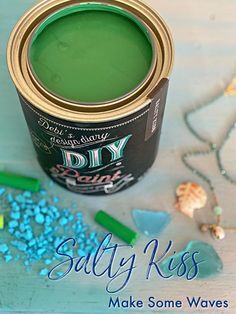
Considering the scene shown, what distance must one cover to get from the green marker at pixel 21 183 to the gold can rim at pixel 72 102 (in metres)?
0.20

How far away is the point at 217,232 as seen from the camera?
77cm

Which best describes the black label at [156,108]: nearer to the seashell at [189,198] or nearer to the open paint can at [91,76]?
the open paint can at [91,76]

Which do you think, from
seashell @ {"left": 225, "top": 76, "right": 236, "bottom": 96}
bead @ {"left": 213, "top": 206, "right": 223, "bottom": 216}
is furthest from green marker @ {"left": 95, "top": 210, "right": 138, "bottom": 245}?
seashell @ {"left": 225, "top": 76, "right": 236, "bottom": 96}

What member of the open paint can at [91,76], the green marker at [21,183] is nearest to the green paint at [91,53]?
the open paint can at [91,76]

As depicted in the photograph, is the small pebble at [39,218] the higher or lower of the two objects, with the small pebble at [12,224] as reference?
higher

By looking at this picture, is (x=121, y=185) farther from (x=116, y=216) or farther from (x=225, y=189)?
(x=225, y=189)

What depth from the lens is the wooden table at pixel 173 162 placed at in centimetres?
74

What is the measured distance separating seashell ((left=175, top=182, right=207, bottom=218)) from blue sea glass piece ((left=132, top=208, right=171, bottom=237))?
2 centimetres

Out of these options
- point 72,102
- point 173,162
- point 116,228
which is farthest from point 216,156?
point 72,102

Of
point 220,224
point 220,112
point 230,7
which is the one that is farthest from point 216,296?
point 230,7

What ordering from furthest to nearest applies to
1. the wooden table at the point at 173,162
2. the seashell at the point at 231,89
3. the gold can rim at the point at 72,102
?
the seashell at the point at 231,89 < the wooden table at the point at 173,162 < the gold can rim at the point at 72,102

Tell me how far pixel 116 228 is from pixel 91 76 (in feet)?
0.75

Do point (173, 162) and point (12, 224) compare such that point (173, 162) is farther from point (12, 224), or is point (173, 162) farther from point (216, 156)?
point (12, 224)

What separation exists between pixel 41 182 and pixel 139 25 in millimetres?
275
